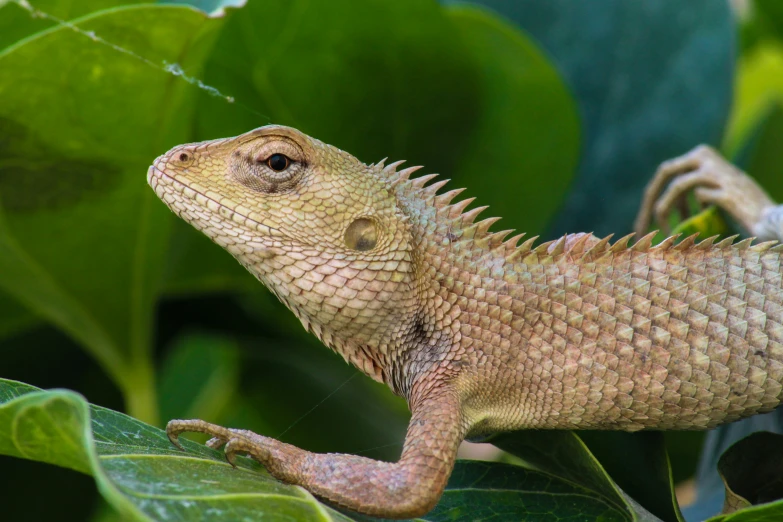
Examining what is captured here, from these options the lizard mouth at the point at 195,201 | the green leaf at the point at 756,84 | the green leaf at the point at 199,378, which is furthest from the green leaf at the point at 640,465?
the green leaf at the point at 756,84

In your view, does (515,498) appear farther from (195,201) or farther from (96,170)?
(96,170)

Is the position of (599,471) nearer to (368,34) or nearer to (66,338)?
(368,34)

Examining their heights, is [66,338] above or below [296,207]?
below

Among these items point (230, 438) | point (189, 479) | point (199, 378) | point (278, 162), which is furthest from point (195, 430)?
point (199, 378)

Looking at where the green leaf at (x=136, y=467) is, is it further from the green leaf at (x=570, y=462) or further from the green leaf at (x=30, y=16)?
the green leaf at (x=30, y=16)

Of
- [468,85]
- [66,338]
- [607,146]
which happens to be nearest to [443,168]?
[468,85]

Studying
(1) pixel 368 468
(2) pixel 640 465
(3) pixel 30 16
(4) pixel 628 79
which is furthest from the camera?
(4) pixel 628 79
